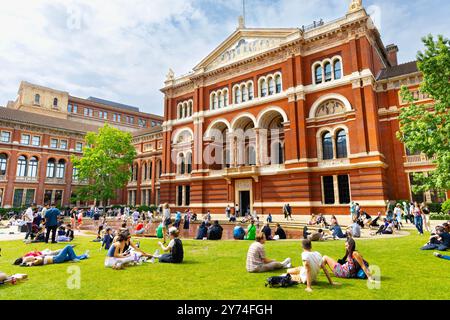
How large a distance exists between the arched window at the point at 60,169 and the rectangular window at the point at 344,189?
46.1 m

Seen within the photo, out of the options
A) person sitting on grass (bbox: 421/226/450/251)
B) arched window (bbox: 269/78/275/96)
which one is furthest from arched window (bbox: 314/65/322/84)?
person sitting on grass (bbox: 421/226/450/251)

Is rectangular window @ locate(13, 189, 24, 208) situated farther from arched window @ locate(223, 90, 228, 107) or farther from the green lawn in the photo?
the green lawn

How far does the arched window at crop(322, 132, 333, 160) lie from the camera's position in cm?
2708

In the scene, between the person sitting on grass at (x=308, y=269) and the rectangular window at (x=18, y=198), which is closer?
the person sitting on grass at (x=308, y=269)

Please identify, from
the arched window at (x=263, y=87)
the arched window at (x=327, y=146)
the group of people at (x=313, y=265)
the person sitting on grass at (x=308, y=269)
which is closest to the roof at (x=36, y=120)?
the arched window at (x=263, y=87)

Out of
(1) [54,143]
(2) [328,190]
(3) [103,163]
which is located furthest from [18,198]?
(2) [328,190]

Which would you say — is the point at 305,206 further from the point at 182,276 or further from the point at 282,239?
the point at 182,276

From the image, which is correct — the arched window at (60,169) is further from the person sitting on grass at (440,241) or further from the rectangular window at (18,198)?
the person sitting on grass at (440,241)

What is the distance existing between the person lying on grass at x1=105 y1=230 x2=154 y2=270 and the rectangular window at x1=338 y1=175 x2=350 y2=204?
20695mm

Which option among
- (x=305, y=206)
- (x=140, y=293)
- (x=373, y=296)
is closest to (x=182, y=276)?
(x=140, y=293)

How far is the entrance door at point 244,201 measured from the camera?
31.2 metres

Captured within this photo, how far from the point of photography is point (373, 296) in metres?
5.54

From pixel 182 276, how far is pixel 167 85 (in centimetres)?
3656

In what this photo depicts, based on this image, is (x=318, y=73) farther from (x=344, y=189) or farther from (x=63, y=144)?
(x=63, y=144)
